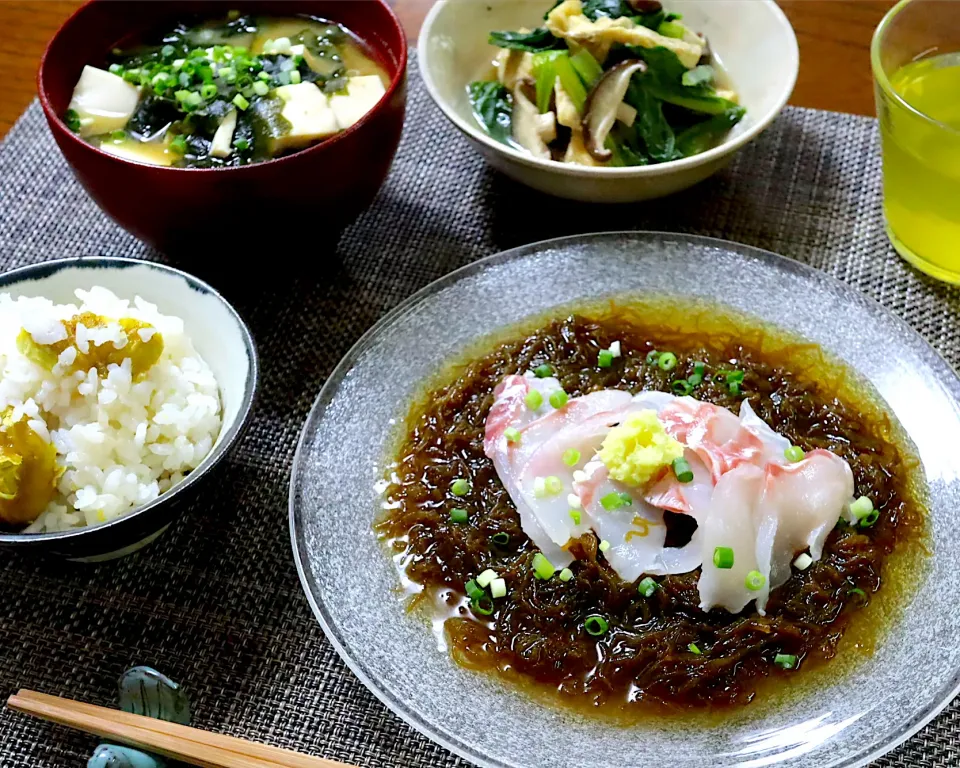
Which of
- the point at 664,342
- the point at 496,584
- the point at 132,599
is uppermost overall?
the point at 664,342

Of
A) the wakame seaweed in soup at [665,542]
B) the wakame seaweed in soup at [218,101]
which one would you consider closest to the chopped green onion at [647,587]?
the wakame seaweed in soup at [665,542]

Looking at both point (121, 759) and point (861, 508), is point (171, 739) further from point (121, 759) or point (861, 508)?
point (861, 508)

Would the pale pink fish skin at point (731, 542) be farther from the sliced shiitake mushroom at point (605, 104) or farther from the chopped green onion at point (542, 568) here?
the sliced shiitake mushroom at point (605, 104)

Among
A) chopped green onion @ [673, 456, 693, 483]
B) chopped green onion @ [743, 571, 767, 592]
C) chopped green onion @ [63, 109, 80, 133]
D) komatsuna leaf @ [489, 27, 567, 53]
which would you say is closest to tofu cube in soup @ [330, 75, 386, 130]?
komatsuna leaf @ [489, 27, 567, 53]

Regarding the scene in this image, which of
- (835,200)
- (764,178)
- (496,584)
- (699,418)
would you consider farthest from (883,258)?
(496,584)

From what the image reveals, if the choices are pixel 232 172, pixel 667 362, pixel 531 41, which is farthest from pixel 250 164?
pixel 667 362

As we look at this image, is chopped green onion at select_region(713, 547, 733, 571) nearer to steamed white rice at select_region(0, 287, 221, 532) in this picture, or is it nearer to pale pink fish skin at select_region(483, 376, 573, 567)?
pale pink fish skin at select_region(483, 376, 573, 567)

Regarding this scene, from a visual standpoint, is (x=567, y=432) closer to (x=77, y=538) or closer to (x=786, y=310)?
(x=786, y=310)
